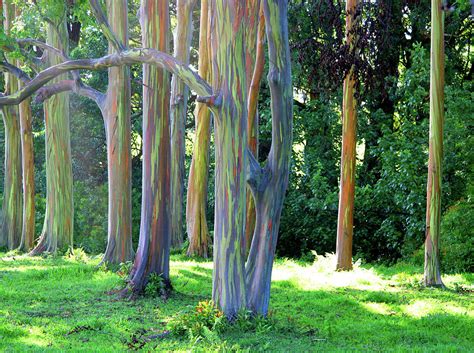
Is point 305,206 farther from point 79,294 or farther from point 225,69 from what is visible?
point 225,69

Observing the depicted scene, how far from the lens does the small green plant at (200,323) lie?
8.38 m

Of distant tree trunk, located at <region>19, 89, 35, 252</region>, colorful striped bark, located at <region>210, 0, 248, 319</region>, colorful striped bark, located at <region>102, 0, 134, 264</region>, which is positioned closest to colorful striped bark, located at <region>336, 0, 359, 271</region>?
colorful striped bark, located at <region>102, 0, 134, 264</region>

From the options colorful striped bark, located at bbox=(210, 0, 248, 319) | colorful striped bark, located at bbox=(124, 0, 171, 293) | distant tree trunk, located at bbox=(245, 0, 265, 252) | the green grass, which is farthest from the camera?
distant tree trunk, located at bbox=(245, 0, 265, 252)

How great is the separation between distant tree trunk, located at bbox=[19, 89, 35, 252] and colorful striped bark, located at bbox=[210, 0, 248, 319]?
42.5 feet

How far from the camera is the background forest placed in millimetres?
16156

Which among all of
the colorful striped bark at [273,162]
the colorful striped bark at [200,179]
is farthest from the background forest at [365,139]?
the colorful striped bark at [273,162]

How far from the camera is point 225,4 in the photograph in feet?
28.8

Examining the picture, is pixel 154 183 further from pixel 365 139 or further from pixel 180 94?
pixel 365 139

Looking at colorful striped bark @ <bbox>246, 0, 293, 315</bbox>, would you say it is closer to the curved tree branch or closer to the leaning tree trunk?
the curved tree branch

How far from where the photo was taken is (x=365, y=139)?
21.2 metres

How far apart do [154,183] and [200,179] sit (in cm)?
696

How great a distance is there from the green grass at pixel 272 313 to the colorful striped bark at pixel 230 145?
2.03 ft

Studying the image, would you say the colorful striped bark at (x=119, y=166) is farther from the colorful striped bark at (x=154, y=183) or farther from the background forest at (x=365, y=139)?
the colorful striped bark at (x=154, y=183)

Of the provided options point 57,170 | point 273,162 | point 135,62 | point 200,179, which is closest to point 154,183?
point 135,62
